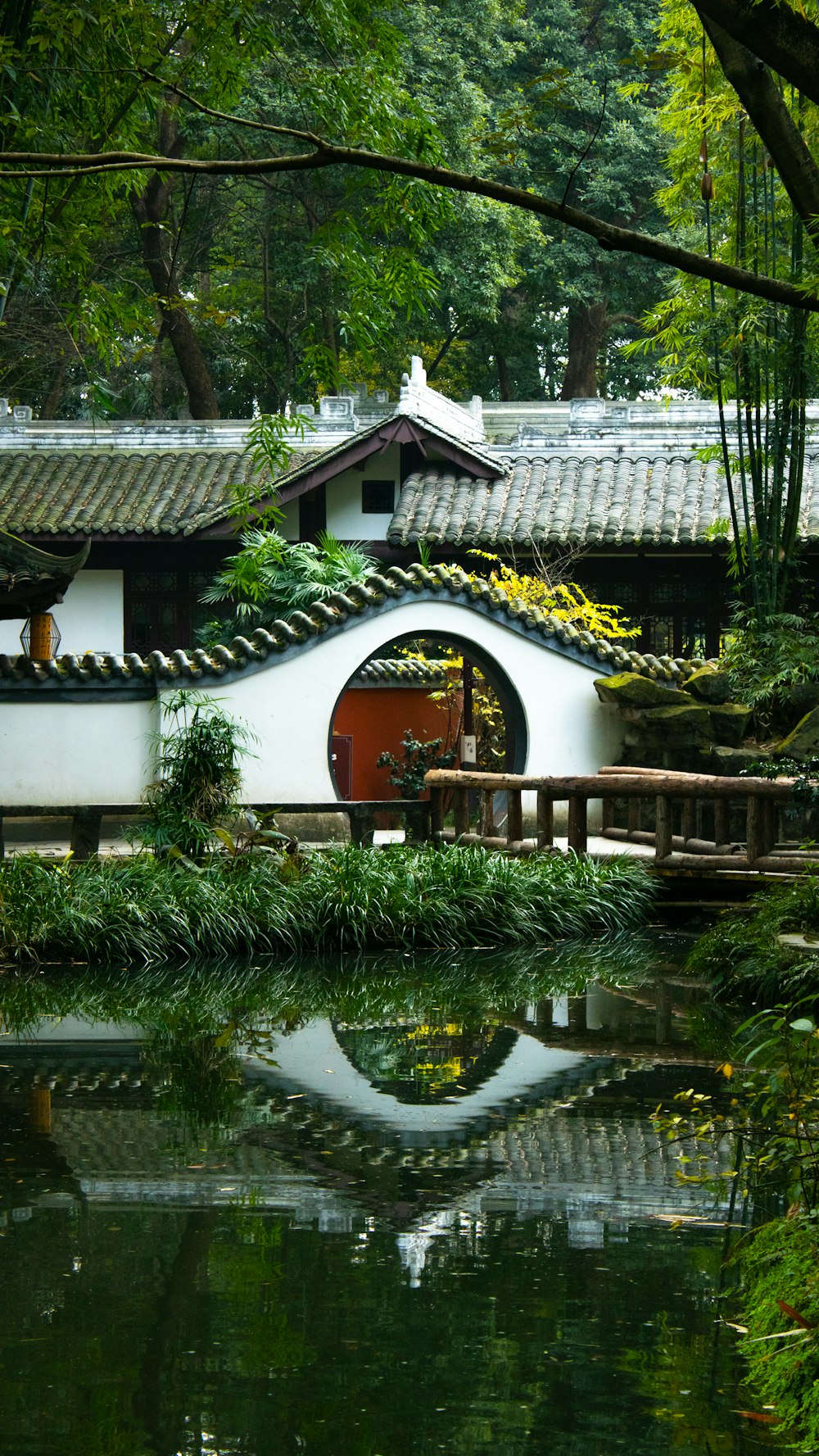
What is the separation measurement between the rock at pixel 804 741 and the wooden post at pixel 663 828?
1.23m

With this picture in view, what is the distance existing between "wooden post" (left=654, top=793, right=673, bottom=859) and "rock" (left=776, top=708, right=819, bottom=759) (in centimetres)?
123

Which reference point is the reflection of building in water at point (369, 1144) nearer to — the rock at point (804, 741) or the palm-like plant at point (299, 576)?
the rock at point (804, 741)

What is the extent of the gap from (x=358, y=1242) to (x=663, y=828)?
24.8 feet

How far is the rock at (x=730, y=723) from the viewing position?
13.0 metres

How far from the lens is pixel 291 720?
47.0 feet

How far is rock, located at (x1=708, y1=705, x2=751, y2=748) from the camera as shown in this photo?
1302cm

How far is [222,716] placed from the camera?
14.0m

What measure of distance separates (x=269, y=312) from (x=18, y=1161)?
22194 mm

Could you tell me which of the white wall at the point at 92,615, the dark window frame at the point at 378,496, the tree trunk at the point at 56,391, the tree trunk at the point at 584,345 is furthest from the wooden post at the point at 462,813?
the tree trunk at the point at 584,345

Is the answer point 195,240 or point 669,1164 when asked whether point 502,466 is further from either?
point 669,1164

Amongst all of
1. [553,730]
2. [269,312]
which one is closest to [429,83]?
[269,312]

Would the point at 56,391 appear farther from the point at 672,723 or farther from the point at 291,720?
the point at 672,723

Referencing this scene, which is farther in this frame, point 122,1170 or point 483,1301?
point 122,1170

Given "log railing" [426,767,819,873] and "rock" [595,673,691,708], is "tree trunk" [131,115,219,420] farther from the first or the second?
"log railing" [426,767,819,873]
